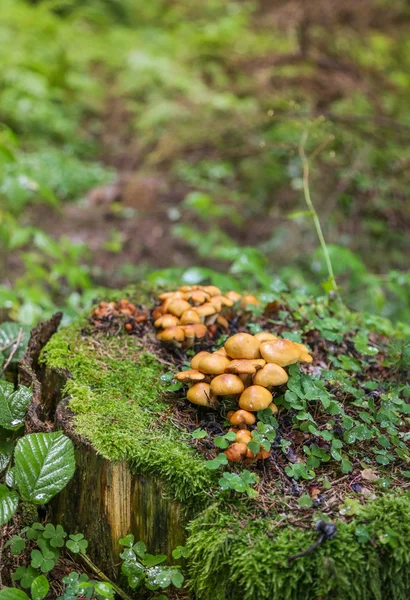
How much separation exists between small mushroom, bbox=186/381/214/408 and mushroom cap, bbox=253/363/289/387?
0.79 feet

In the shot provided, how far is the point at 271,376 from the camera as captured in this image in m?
2.23

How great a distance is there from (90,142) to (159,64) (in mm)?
2433

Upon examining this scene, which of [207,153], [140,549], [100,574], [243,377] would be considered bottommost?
[207,153]

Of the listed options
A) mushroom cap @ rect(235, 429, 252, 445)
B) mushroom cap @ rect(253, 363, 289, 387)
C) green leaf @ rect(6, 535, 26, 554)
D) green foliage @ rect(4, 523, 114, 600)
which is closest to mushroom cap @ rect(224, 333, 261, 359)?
mushroom cap @ rect(253, 363, 289, 387)

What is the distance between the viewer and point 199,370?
2.39 meters

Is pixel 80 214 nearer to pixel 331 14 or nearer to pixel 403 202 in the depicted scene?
pixel 403 202

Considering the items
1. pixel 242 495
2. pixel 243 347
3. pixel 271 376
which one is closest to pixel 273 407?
pixel 271 376

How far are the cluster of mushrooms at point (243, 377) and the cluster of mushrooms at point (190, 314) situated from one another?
0.37 m

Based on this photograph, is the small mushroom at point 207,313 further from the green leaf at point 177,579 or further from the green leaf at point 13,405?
the green leaf at point 177,579

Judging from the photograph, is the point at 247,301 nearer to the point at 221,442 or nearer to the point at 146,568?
the point at 221,442

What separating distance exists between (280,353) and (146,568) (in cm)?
111

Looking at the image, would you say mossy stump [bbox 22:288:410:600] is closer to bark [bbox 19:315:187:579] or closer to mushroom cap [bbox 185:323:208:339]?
bark [bbox 19:315:187:579]

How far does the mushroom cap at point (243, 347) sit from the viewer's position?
2.33 m

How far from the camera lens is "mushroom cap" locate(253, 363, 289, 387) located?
223 centimetres
